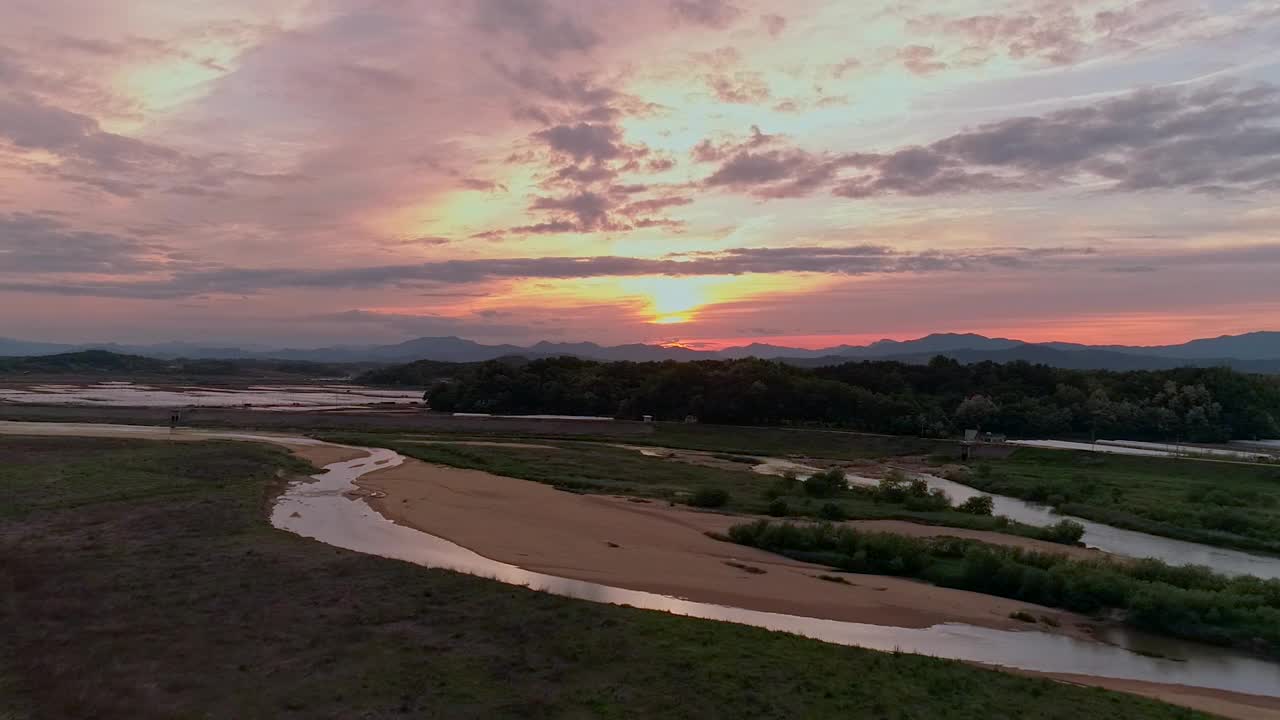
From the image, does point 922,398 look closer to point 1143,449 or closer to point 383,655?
point 1143,449

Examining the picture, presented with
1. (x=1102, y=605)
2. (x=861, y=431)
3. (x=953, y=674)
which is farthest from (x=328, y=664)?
(x=861, y=431)

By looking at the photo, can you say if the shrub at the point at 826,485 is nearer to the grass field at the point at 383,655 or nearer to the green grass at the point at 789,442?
the green grass at the point at 789,442

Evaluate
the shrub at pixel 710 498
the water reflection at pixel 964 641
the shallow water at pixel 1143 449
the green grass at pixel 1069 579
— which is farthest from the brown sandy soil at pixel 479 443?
the shallow water at pixel 1143 449

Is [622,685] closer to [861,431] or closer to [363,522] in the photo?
[363,522]

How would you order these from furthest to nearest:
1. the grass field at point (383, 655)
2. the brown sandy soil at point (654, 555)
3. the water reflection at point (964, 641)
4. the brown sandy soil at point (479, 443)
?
the brown sandy soil at point (479, 443)
the brown sandy soil at point (654, 555)
the water reflection at point (964, 641)
the grass field at point (383, 655)

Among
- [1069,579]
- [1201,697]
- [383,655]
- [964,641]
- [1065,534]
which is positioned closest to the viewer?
[383,655]

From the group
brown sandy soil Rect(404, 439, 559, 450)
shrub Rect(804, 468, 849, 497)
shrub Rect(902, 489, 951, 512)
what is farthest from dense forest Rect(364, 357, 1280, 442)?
shrub Rect(902, 489, 951, 512)

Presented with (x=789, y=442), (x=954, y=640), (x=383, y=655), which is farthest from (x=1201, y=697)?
(x=789, y=442)
